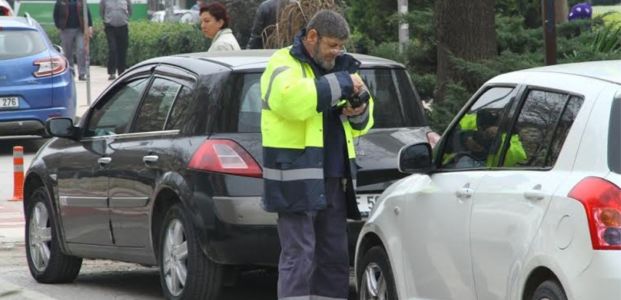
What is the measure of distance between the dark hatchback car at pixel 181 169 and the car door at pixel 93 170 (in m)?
0.01

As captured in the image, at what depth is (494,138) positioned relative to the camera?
6.97 meters

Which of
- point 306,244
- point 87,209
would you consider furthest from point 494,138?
point 87,209

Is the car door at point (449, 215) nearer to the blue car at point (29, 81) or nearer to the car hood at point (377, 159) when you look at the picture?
the car hood at point (377, 159)

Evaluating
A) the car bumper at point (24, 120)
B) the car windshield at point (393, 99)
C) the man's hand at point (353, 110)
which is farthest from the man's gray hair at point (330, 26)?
the car bumper at point (24, 120)

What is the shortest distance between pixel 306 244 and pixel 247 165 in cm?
101

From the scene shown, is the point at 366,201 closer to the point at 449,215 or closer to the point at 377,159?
the point at 377,159

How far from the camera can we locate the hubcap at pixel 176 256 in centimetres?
920

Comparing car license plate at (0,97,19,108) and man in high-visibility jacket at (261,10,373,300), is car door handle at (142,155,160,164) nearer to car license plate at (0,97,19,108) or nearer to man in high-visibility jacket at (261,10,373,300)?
man in high-visibility jacket at (261,10,373,300)

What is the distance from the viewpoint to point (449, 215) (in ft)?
23.0

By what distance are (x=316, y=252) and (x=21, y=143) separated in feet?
45.0

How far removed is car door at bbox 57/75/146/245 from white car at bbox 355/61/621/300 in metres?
2.62

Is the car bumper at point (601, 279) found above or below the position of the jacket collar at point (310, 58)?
below

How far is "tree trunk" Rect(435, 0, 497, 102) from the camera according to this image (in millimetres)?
12930

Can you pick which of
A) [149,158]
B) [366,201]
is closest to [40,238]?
[149,158]
